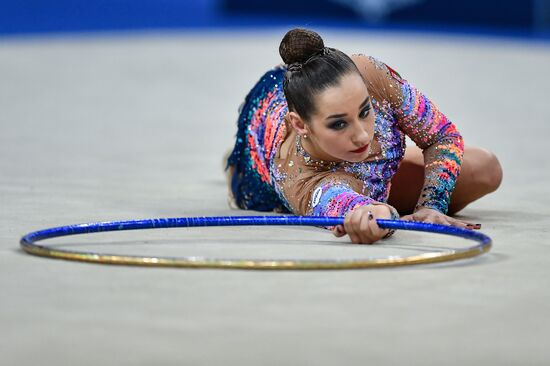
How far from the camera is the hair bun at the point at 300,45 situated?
282 cm

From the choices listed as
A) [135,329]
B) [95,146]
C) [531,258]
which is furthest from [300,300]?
[95,146]

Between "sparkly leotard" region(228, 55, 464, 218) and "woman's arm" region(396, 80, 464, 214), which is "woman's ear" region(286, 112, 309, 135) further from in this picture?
"woman's arm" region(396, 80, 464, 214)

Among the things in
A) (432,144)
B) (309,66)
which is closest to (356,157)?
(309,66)

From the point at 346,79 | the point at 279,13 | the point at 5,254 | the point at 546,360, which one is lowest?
the point at 546,360

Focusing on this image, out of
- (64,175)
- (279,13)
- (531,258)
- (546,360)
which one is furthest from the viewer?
(279,13)

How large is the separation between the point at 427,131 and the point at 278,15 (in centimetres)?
928

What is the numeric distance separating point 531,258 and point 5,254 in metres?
1.22

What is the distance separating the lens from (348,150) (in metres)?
2.86

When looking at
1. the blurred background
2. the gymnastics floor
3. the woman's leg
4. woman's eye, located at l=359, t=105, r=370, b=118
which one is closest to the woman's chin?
woman's eye, located at l=359, t=105, r=370, b=118

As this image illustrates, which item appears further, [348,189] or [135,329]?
[348,189]

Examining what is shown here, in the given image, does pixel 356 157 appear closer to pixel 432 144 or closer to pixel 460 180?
pixel 432 144

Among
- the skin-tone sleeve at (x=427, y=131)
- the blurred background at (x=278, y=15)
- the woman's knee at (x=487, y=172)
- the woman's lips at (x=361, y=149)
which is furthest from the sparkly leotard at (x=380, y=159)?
the blurred background at (x=278, y=15)

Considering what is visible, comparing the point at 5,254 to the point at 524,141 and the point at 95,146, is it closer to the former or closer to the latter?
the point at 95,146

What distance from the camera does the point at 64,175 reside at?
413 centimetres
